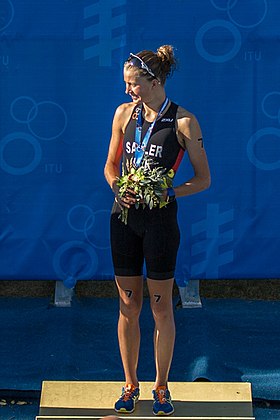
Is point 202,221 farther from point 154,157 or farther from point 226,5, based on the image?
point 154,157

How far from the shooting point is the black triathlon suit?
426cm

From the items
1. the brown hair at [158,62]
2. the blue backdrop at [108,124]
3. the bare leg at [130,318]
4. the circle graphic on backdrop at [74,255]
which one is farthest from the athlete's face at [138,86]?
the circle graphic on backdrop at [74,255]

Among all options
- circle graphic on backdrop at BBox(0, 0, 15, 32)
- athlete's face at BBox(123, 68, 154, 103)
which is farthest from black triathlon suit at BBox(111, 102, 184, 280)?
circle graphic on backdrop at BBox(0, 0, 15, 32)

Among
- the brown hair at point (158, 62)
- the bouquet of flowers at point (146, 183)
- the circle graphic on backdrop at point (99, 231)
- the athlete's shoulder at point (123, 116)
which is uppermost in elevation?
the brown hair at point (158, 62)

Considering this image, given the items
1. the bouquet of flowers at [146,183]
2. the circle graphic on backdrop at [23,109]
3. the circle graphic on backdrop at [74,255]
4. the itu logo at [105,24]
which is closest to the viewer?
the bouquet of flowers at [146,183]

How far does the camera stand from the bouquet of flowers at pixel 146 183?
13.7ft

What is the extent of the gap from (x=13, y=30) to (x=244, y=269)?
2184 millimetres

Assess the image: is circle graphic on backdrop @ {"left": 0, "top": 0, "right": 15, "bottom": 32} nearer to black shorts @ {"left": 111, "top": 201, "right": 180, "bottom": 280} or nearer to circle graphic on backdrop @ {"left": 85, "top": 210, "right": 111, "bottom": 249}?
circle graphic on backdrop @ {"left": 85, "top": 210, "right": 111, "bottom": 249}

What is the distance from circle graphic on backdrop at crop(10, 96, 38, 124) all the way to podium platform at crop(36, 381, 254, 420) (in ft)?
6.79

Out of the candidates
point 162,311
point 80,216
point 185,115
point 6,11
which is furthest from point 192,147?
point 6,11

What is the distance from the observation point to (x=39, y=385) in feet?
16.9

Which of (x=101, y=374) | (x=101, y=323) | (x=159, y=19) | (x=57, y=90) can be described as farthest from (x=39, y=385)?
(x=159, y=19)

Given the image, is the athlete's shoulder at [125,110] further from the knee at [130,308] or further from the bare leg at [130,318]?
the knee at [130,308]

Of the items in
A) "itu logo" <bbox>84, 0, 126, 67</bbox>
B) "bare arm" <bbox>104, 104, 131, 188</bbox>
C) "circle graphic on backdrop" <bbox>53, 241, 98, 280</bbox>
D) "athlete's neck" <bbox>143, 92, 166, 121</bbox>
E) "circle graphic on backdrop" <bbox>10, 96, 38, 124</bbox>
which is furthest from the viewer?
"circle graphic on backdrop" <bbox>53, 241, 98, 280</bbox>
